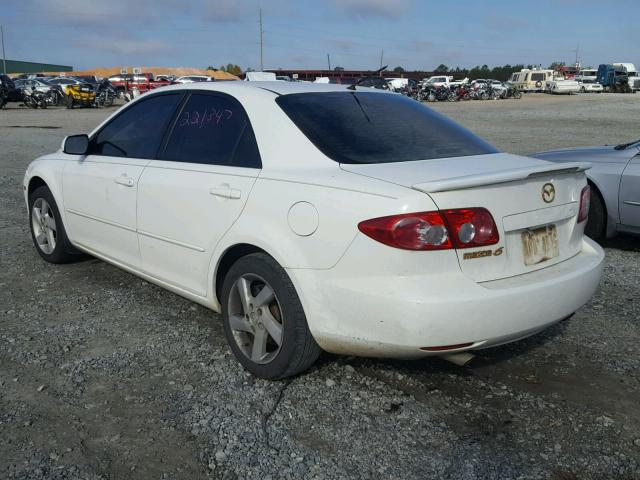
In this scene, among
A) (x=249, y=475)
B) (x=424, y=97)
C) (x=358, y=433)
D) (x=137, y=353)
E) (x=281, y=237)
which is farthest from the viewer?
(x=424, y=97)

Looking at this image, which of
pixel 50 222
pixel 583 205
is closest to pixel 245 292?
pixel 583 205

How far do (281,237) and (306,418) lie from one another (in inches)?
34.7

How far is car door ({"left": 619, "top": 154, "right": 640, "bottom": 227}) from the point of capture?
600 cm

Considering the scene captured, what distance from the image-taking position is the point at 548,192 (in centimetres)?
324

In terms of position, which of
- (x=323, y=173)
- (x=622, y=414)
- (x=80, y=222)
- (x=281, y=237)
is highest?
Result: (x=323, y=173)

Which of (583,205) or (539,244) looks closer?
(539,244)

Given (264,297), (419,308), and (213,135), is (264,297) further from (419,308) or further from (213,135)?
(213,135)

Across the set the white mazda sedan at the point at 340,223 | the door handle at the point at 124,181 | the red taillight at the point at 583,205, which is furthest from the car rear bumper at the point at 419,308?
the door handle at the point at 124,181

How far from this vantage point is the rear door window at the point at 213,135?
3652 millimetres

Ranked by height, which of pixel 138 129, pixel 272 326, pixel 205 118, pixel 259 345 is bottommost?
pixel 259 345

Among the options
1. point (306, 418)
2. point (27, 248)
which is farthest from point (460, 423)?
point (27, 248)

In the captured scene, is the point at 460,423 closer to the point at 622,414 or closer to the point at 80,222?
the point at 622,414

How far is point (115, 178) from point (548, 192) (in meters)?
2.82

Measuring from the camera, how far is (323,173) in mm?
3182
